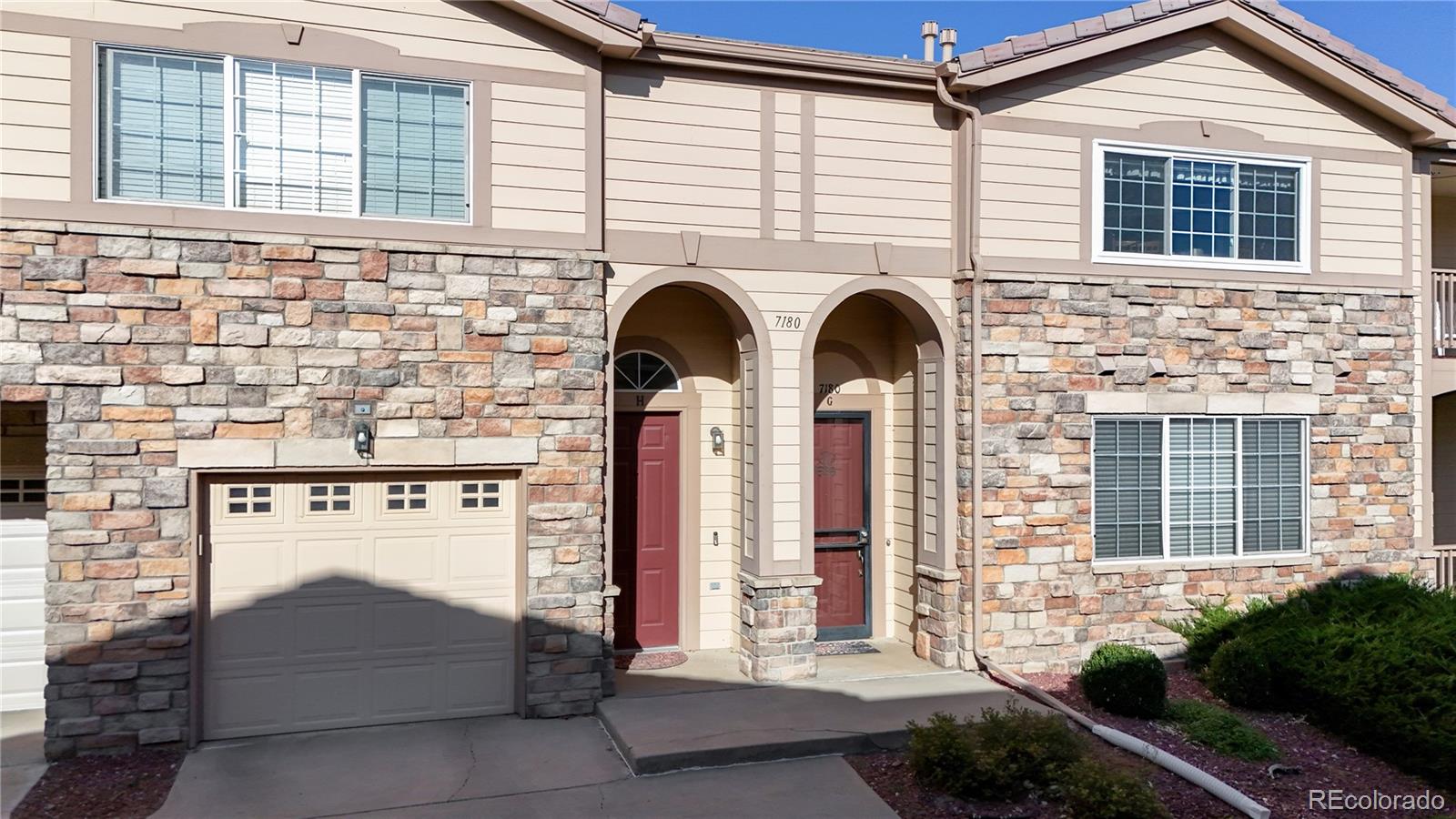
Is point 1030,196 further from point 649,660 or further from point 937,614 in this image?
point 649,660

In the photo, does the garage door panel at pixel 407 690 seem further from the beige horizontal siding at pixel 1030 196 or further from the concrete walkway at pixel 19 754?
the beige horizontal siding at pixel 1030 196

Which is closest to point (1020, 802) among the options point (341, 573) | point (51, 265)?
point (341, 573)

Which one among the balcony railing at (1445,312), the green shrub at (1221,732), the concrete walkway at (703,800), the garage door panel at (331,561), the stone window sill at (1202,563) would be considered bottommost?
the concrete walkway at (703,800)

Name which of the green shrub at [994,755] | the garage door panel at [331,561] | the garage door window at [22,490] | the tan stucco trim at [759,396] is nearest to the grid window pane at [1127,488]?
the tan stucco trim at [759,396]

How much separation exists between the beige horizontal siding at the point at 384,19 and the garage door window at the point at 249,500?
124 inches

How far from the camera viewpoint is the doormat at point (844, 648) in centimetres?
928

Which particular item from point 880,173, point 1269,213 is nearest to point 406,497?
point 880,173

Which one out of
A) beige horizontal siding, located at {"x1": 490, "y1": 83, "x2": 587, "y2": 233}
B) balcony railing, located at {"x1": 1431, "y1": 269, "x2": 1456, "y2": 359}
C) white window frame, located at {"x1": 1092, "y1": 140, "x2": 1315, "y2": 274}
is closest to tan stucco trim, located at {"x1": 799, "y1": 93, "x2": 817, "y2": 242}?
beige horizontal siding, located at {"x1": 490, "y1": 83, "x2": 587, "y2": 233}

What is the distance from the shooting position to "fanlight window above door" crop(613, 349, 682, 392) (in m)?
9.13

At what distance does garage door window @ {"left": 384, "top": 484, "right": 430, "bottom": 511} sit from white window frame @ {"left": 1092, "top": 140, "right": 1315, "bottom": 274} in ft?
19.5

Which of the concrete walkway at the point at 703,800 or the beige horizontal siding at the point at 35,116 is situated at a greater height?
the beige horizontal siding at the point at 35,116

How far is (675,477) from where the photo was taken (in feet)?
30.4

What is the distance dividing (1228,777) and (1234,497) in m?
3.43

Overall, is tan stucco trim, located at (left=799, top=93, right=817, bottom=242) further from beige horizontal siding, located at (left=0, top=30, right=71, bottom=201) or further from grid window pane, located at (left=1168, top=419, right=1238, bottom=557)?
beige horizontal siding, located at (left=0, top=30, right=71, bottom=201)
